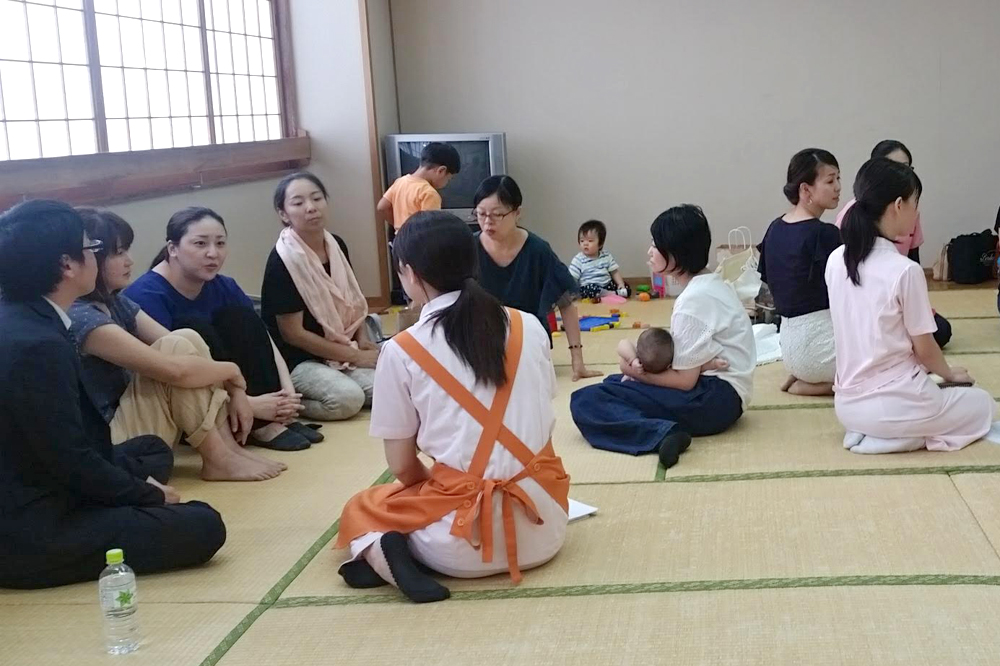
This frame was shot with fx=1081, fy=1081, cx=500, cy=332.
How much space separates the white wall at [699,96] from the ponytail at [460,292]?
4930 mm

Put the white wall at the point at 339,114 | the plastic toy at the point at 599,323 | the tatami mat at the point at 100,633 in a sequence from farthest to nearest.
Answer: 1. the white wall at the point at 339,114
2. the plastic toy at the point at 599,323
3. the tatami mat at the point at 100,633

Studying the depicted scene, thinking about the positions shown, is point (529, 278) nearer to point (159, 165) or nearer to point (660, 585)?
point (159, 165)

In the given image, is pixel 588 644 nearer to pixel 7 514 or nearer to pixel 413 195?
pixel 7 514

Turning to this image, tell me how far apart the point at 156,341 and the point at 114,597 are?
124cm

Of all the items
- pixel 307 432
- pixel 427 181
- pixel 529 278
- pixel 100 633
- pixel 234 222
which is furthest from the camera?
pixel 234 222

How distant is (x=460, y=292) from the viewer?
8.04 ft

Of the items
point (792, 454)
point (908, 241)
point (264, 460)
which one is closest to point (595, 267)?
point (908, 241)

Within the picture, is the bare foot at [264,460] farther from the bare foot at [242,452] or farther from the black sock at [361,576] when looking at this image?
the black sock at [361,576]

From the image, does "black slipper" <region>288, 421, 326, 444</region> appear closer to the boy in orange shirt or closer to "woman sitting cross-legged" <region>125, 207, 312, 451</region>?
"woman sitting cross-legged" <region>125, 207, 312, 451</region>

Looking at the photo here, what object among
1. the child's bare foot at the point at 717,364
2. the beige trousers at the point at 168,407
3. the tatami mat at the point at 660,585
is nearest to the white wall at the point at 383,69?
the beige trousers at the point at 168,407

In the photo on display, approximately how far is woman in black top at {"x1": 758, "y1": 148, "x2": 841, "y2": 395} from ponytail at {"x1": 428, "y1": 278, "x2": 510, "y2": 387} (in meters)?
2.01

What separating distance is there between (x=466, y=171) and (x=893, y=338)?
3.99 metres

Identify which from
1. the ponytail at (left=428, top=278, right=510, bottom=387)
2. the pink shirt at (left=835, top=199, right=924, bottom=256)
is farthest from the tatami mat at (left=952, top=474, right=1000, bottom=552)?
the pink shirt at (left=835, top=199, right=924, bottom=256)

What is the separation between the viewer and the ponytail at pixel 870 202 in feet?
10.5
